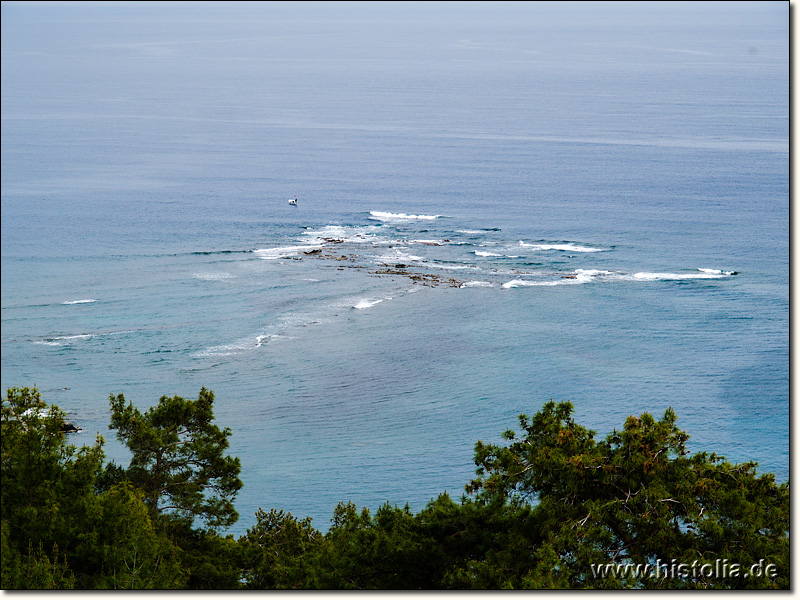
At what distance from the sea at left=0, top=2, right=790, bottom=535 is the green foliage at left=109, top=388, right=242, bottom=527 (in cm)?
1147

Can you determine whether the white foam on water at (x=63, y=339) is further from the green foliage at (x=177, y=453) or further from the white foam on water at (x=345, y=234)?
the green foliage at (x=177, y=453)

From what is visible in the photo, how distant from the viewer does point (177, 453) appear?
2350 cm

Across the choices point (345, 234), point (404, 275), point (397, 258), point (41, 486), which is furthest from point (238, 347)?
point (41, 486)

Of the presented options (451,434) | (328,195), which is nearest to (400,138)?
(328,195)

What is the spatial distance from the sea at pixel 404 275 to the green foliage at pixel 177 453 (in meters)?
11.5

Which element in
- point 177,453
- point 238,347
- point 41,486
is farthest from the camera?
point 238,347

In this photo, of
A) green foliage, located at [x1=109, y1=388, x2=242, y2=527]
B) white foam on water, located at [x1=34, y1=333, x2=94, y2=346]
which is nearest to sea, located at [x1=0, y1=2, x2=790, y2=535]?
white foam on water, located at [x1=34, y1=333, x2=94, y2=346]

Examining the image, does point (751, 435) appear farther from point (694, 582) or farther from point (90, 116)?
point (90, 116)

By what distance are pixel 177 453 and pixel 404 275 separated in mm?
47969

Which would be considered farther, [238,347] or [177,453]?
[238,347]

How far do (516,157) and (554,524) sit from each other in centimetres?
10312

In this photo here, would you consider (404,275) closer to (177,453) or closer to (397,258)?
(397,258)

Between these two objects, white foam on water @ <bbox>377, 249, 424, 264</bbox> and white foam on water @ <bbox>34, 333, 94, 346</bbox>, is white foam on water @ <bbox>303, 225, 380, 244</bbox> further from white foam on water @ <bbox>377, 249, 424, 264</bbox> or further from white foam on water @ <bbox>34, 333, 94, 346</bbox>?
white foam on water @ <bbox>34, 333, 94, 346</bbox>

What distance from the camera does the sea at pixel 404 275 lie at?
49062 mm
